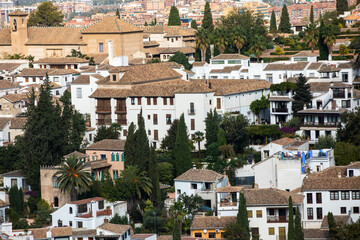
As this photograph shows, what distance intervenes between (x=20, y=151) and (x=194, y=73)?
2514 centimetres

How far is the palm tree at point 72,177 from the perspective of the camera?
61.9m

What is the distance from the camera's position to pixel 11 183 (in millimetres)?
67500

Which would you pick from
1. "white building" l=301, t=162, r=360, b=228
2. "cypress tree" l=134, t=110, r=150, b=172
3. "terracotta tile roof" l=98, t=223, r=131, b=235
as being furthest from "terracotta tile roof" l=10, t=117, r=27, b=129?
"white building" l=301, t=162, r=360, b=228

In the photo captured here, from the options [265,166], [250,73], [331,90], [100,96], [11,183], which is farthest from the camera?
[250,73]

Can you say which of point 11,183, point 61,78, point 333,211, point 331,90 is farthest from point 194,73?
point 333,211

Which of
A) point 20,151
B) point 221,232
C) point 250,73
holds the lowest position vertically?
point 221,232

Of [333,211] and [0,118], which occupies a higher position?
[0,118]

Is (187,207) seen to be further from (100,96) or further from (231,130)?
(100,96)

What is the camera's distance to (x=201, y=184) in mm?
61781

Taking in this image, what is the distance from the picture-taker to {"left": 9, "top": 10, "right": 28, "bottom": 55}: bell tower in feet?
359

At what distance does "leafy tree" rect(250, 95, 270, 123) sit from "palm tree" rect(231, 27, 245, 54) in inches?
807

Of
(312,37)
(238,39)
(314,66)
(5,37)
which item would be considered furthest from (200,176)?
(5,37)

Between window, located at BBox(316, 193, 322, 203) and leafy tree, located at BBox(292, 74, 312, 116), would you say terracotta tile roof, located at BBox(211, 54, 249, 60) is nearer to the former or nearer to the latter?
leafy tree, located at BBox(292, 74, 312, 116)

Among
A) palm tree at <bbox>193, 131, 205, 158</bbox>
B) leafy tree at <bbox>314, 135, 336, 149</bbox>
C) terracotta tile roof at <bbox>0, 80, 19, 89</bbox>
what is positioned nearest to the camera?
leafy tree at <bbox>314, 135, 336, 149</bbox>
